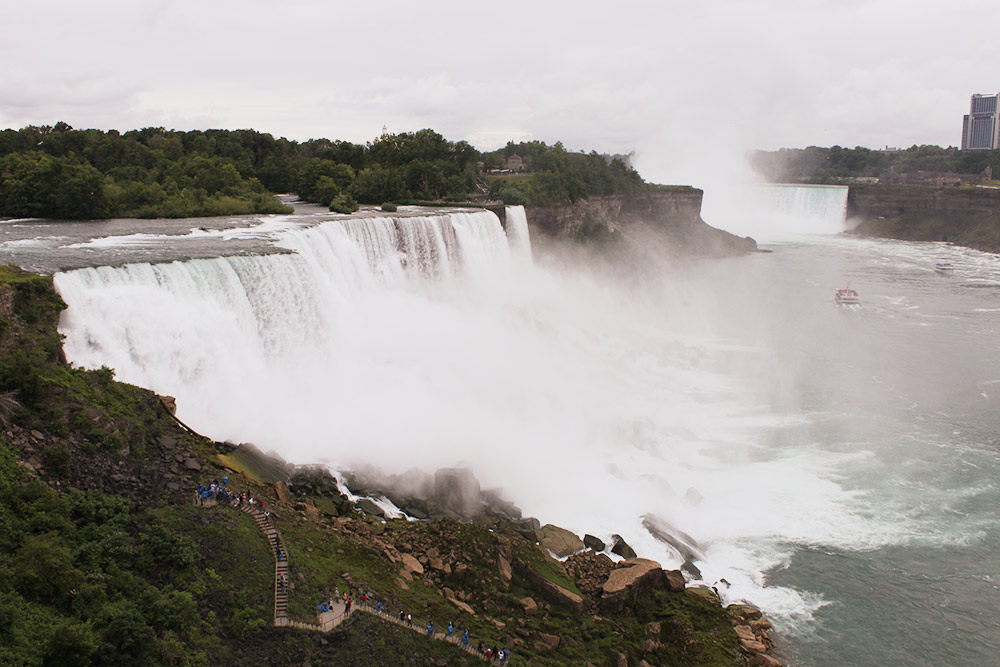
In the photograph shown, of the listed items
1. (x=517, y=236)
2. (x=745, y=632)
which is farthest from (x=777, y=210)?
(x=745, y=632)

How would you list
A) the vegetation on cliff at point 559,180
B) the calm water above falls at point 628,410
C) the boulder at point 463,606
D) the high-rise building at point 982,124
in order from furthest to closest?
the high-rise building at point 982,124, the vegetation on cliff at point 559,180, the calm water above falls at point 628,410, the boulder at point 463,606

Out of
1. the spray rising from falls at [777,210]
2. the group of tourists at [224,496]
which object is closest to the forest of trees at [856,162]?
the spray rising from falls at [777,210]

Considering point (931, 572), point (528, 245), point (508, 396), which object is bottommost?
point (931, 572)

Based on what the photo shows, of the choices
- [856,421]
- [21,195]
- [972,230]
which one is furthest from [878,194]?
[21,195]

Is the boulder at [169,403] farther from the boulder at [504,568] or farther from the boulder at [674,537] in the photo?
the boulder at [674,537]

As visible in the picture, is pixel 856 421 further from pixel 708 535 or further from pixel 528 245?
pixel 528 245

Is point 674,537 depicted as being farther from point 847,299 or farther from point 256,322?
point 847,299

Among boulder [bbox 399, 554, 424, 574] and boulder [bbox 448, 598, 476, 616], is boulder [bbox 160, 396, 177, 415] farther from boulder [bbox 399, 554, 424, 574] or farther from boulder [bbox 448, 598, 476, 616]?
boulder [bbox 448, 598, 476, 616]
